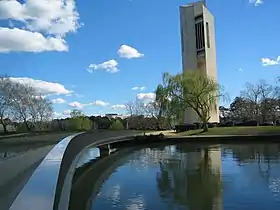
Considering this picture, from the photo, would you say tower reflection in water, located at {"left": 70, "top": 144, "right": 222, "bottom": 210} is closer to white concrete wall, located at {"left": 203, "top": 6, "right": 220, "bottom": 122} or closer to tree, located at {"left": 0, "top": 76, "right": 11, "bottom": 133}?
tree, located at {"left": 0, "top": 76, "right": 11, "bottom": 133}

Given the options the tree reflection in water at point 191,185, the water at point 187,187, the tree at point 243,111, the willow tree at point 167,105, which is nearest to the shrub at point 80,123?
the tree at point 243,111

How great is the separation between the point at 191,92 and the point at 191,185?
3176 cm

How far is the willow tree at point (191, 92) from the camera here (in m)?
44.5

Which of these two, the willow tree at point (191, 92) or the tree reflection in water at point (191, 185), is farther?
the willow tree at point (191, 92)

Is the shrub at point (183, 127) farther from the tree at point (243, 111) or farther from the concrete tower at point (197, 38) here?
the tree at point (243, 111)

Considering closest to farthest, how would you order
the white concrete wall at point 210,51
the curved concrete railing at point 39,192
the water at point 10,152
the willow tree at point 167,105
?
the curved concrete railing at point 39,192 < the water at point 10,152 < the willow tree at point 167,105 < the white concrete wall at point 210,51

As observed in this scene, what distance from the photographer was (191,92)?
44.5 m

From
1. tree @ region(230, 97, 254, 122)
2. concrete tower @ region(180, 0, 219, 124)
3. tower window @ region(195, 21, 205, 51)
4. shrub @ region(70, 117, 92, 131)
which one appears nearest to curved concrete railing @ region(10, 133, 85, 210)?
concrete tower @ region(180, 0, 219, 124)

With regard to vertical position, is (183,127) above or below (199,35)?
below

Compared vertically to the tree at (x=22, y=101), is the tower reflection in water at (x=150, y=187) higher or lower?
lower

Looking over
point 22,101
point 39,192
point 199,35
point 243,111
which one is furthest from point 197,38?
point 39,192

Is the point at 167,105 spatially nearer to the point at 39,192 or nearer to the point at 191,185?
the point at 191,185

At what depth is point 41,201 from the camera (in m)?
3.97

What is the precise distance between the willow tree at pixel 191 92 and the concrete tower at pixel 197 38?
57.0ft
